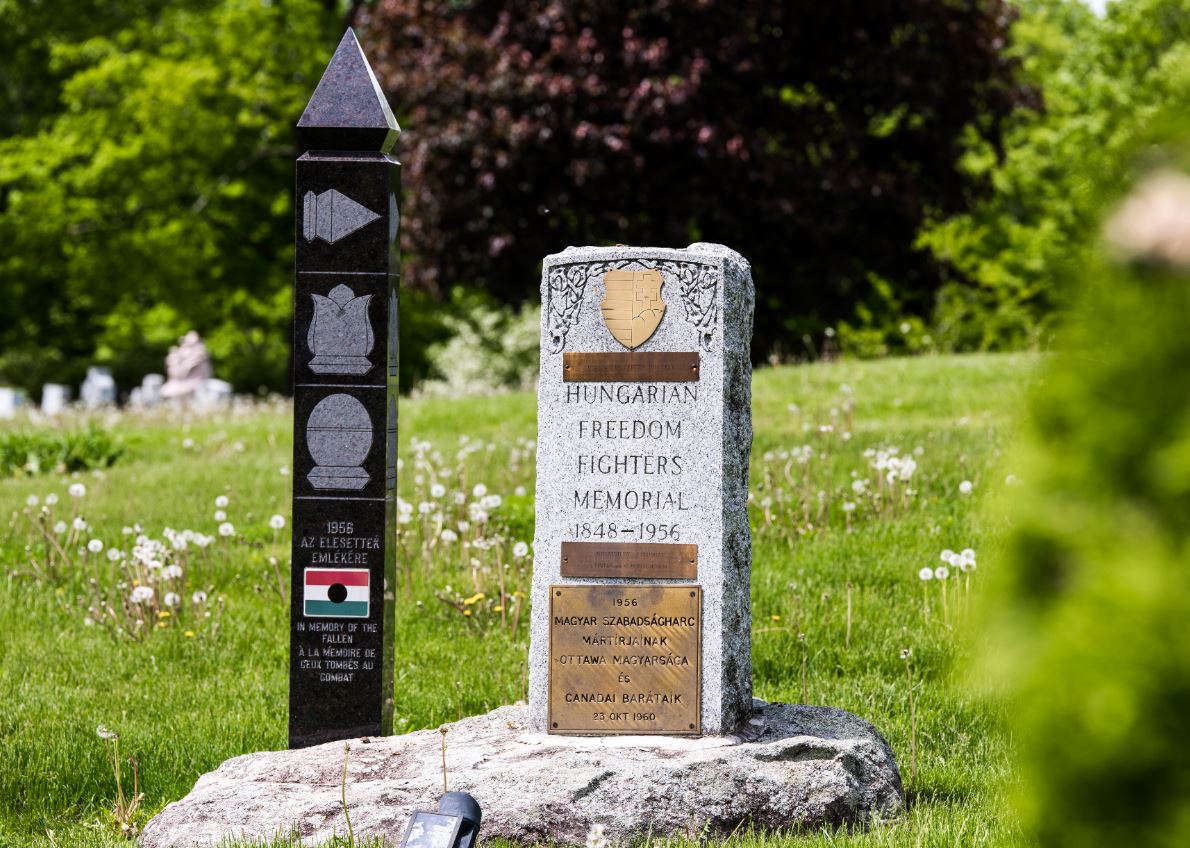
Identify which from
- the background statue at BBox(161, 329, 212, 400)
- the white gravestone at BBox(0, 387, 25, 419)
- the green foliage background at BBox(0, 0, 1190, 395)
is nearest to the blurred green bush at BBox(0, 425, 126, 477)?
the white gravestone at BBox(0, 387, 25, 419)

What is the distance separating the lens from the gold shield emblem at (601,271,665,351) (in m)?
5.09

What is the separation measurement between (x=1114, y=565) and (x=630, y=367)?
11.7 ft

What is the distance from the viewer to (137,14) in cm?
3064

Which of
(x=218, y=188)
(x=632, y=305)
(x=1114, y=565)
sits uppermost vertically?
(x=218, y=188)

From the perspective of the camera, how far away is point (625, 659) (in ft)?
16.6

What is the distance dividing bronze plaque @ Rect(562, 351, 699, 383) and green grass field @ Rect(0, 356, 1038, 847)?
1.28 meters

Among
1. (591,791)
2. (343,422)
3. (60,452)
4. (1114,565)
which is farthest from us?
(60,452)

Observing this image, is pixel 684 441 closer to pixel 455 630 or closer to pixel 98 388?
pixel 455 630

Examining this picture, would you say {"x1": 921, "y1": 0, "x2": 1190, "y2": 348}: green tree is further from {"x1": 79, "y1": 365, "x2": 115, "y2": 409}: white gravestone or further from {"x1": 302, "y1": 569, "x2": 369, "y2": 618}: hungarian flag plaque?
{"x1": 302, "y1": 569, "x2": 369, "y2": 618}: hungarian flag plaque

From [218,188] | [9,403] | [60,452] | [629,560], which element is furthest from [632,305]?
[218,188]

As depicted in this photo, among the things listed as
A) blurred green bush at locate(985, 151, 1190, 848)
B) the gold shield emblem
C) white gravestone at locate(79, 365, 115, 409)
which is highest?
white gravestone at locate(79, 365, 115, 409)

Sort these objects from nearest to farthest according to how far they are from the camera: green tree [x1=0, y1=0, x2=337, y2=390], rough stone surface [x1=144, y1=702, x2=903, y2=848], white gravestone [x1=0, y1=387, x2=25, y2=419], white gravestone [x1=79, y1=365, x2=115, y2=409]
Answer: rough stone surface [x1=144, y1=702, x2=903, y2=848], white gravestone [x1=0, y1=387, x2=25, y2=419], white gravestone [x1=79, y1=365, x2=115, y2=409], green tree [x1=0, y1=0, x2=337, y2=390]

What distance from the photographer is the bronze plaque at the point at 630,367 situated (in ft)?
16.6

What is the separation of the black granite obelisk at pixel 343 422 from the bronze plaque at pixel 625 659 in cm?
96
